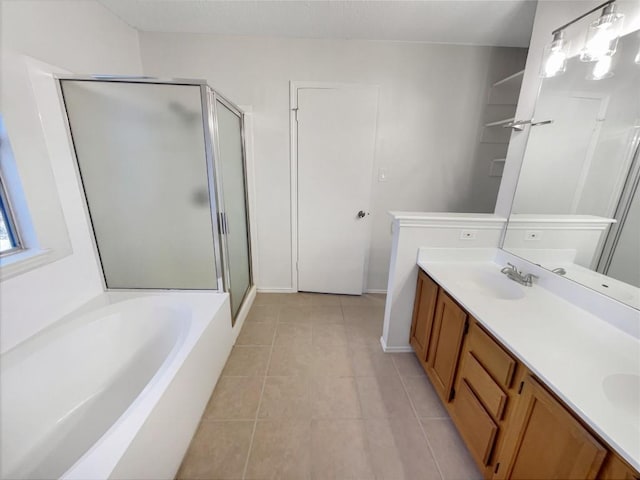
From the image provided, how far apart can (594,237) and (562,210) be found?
23 cm

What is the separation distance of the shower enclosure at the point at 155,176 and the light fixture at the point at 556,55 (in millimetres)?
1966

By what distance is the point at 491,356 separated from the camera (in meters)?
1.06

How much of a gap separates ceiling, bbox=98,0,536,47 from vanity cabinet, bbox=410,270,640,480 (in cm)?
191

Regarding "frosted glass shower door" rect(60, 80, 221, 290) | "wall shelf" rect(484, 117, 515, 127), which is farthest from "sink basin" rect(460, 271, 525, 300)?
"frosted glass shower door" rect(60, 80, 221, 290)

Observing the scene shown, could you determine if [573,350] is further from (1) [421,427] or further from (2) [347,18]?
(2) [347,18]

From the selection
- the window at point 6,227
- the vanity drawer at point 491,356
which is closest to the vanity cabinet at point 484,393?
the vanity drawer at point 491,356

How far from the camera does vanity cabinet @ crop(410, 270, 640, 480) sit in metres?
0.70

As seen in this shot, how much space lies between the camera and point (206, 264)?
1.86 meters

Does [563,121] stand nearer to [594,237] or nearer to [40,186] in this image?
[594,237]

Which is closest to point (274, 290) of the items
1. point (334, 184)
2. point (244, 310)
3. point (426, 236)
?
point (244, 310)

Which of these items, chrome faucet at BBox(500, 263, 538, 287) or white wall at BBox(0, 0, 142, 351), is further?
chrome faucet at BBox(500, 263, 538, 287)

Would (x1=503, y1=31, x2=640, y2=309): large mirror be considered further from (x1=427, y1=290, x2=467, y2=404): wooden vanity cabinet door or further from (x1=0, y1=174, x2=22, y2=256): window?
(x1=0, y1=174, x2=22, y2=256): window

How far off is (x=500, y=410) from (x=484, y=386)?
4.2 inches

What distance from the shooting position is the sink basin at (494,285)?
4.64ft
